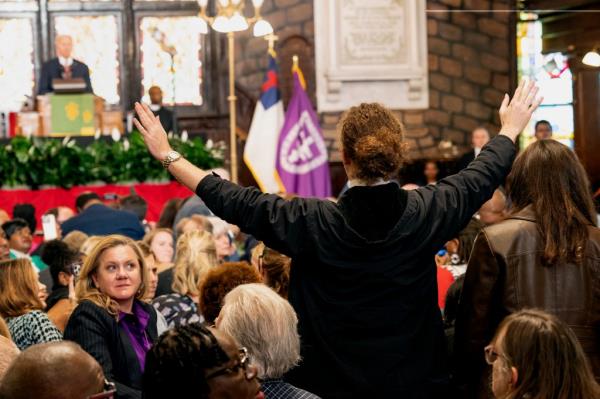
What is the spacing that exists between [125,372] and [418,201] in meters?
1.25

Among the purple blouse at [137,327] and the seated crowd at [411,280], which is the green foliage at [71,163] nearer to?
the purple blouse at [137,327]

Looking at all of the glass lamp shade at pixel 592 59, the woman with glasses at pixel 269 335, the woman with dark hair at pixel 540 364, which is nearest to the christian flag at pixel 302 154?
the glass lamp shade at pixel 592 59

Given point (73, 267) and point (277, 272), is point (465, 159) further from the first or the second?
point (277, 272)

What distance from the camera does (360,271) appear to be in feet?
9.62

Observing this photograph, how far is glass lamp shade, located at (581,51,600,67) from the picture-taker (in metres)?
13.3

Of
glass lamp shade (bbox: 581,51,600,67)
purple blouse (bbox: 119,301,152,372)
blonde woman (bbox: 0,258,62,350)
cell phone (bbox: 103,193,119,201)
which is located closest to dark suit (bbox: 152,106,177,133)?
cell phone (bbox: 103,193,119,201)

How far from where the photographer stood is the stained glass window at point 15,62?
1478cm

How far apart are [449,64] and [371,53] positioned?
97cm

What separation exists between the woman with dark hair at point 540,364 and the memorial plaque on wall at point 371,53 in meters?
11.2

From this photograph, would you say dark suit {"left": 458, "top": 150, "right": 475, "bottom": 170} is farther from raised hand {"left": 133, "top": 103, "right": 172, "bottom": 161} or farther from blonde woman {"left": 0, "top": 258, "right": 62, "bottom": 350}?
raised hand {"left": 133, "top": 103, "right": 172, "bottom": 161}

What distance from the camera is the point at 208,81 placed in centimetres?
1467

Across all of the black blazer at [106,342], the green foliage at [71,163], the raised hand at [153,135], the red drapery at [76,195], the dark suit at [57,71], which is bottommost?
the black blazer at [106,342]

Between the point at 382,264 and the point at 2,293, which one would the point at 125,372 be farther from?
the point at 382,264

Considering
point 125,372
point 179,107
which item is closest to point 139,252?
point 125,372
